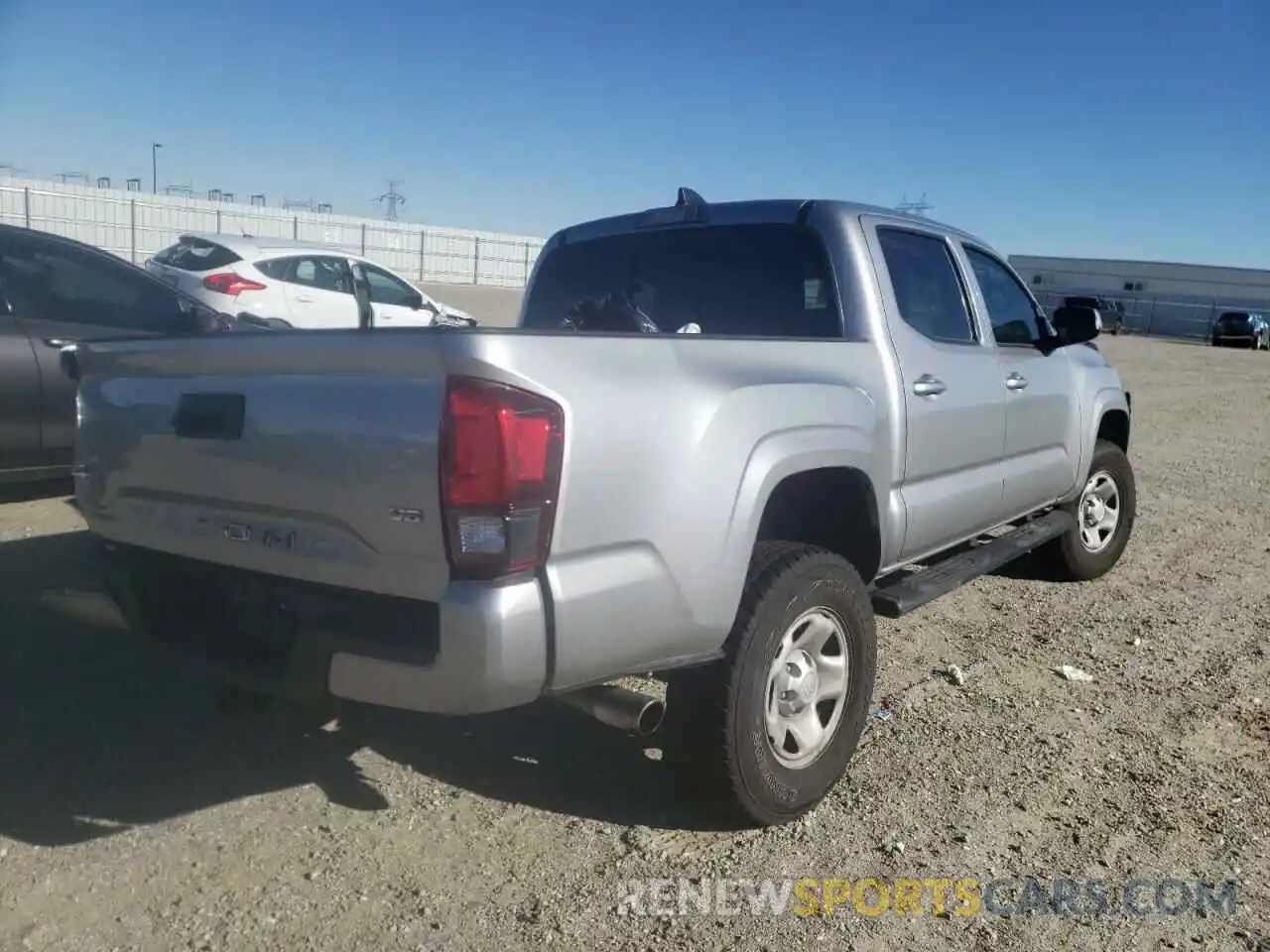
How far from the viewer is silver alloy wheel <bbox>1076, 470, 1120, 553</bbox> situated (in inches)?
240

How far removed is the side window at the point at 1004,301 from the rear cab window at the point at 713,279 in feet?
4.06

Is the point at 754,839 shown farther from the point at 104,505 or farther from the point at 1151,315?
the point at 1151,315

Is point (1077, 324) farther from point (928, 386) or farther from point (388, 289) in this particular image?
point (388, 289)

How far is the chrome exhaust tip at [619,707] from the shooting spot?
278cm

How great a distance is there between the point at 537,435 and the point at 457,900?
4.19 feet

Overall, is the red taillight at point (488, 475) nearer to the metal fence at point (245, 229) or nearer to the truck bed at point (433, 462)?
the truck bed at point (433, 462)

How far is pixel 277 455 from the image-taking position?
2.74m

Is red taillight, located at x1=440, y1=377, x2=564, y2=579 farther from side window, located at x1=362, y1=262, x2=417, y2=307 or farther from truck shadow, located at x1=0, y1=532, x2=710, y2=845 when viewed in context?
side window, located at x1=362, y1=262, x2=417, y2=307

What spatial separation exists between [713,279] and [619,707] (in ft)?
6.77

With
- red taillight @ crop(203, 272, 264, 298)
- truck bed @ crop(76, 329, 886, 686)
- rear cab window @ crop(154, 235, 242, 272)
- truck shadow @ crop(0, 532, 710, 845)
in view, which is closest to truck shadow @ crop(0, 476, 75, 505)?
truck shadow @ crop(0, 532, 710, 845)

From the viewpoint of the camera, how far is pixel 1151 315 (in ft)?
203

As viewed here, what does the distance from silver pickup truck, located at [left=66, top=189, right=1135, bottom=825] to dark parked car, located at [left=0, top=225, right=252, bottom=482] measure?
8.98 ft

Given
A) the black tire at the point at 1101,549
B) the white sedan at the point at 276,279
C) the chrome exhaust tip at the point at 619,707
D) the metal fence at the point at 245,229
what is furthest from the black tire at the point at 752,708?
the metal fence at the point at 245,229

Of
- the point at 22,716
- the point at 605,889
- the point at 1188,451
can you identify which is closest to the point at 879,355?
the point at 605,889
